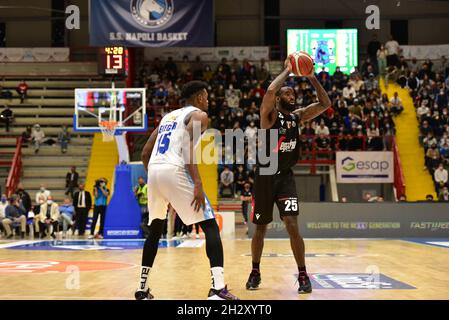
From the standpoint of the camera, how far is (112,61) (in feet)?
72.3

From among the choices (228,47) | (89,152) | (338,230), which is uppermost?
(228,47)

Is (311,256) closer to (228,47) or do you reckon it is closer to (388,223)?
(388,223)

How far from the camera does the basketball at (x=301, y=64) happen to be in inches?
276

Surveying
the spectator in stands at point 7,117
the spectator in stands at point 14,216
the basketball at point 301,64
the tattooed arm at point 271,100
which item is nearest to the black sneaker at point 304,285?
the tattooed arm at point 271,100

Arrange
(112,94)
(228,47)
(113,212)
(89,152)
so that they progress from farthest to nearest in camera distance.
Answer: (228,47) → (89,152) → (112,94) → (113,212)

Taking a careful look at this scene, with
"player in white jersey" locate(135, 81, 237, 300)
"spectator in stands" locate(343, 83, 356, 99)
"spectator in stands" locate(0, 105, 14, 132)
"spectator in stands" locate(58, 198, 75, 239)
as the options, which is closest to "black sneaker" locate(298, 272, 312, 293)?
"player in white jersey" locate(135, 81, 237, 300)

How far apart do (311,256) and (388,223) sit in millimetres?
7815

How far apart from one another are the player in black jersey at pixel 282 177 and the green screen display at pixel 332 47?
933 inches

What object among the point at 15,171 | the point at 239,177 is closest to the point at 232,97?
the point at 239,177

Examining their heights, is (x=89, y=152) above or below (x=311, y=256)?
above

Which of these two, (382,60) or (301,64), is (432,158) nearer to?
(382,60)

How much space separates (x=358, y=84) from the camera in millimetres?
Answer: 28016

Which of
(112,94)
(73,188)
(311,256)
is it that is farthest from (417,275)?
(73,188)

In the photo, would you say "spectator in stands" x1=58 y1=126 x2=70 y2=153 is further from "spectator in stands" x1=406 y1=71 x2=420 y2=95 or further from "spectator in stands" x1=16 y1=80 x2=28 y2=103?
"spectator in stands" x1=406 y1=71 x2=420 y2=95
